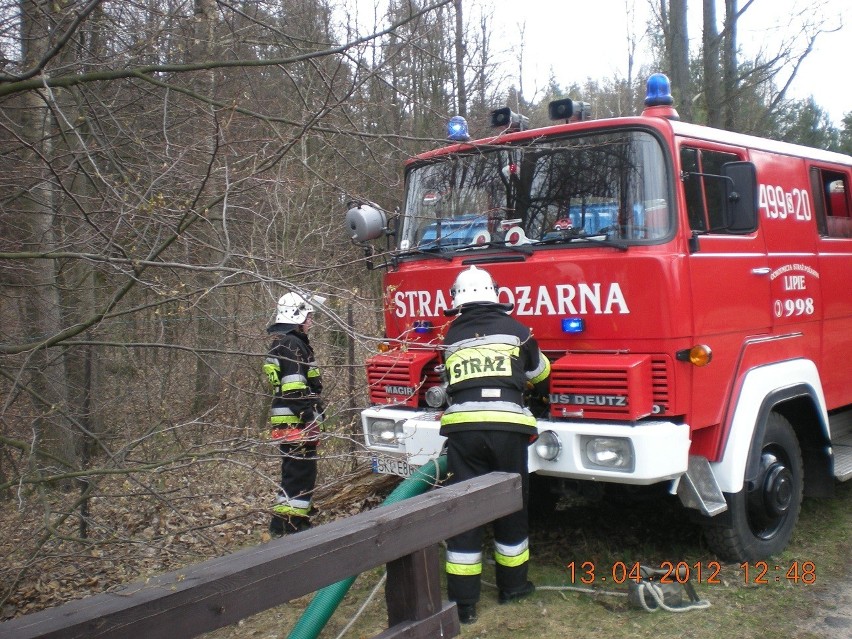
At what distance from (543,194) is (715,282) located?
110 centimetres

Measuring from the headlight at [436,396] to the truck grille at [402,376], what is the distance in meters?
0.08

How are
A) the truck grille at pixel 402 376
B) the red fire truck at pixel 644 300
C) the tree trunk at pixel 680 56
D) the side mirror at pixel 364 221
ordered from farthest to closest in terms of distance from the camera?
the tree trunk at pixel 680 56, the side mirror at pixel 364 221, the truck grille at pixel 402 376, the red fire truck at pixel 644 300

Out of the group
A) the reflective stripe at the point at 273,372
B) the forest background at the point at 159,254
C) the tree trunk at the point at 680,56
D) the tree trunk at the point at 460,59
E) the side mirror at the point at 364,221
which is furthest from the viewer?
the tree trunk at the point at 680,56

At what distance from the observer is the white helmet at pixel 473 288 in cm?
446

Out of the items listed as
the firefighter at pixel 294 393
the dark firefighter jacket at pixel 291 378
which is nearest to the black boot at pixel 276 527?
the firefighter at pixel 294 393

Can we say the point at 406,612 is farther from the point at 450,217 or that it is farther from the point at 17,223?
the point at 17,223

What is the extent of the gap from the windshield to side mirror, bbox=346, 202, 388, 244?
0.23 m

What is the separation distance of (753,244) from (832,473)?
180 centimetres

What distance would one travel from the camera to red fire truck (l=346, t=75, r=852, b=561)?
13.9 ft

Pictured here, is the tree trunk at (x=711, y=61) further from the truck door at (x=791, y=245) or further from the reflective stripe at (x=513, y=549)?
the reflective stripe at (x=513, y=549)

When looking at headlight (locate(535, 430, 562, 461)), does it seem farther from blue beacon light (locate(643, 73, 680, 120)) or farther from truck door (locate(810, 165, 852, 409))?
truck door (locate(810, 165, 852, 409))

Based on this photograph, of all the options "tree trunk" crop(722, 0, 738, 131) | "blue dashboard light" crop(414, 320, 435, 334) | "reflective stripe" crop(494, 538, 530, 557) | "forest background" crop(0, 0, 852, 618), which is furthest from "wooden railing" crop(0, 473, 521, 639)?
"tree trunk" crop(722, 0, 738, 131)

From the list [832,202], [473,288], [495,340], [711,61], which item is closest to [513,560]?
[495,340]

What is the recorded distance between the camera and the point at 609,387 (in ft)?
13.6
